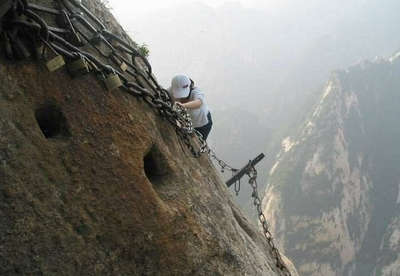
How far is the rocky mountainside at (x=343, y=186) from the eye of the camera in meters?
62.3

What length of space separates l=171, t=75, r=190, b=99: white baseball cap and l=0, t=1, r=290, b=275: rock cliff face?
163cm

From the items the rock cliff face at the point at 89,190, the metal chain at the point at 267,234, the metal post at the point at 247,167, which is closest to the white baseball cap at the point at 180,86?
the rock cliff face at the point at 89,190

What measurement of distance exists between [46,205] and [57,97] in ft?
3.17

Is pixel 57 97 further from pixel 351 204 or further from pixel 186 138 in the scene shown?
pixel 351 204

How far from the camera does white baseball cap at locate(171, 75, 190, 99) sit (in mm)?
6062

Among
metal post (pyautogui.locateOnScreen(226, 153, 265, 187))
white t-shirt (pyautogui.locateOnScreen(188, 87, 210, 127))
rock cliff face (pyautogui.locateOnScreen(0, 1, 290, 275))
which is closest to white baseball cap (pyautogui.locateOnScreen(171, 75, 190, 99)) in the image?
white t-shirt (pyautogui.locateOnScreen(188, 87, 210, 127))

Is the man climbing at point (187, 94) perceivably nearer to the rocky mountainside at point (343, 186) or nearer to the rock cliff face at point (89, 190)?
the rock cliff face at point (89, 190)

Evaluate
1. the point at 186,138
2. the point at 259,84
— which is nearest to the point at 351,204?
the point at 186,138

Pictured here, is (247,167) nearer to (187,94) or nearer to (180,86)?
(187,94)

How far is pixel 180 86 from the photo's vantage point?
20.0ft

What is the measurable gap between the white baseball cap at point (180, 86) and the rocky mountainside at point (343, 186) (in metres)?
58.6

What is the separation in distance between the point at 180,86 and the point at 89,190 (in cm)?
302

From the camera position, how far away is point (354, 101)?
3514 inches

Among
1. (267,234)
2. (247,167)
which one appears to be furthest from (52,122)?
(247,167)
